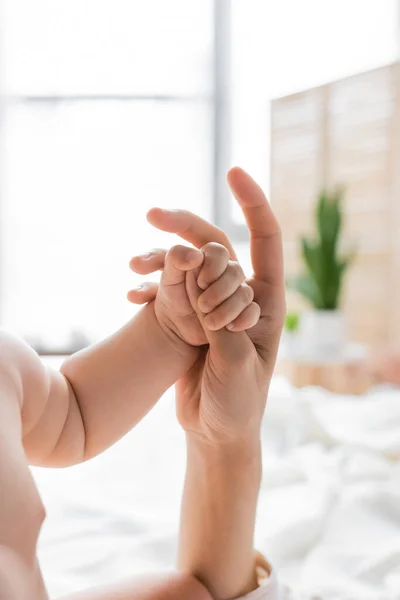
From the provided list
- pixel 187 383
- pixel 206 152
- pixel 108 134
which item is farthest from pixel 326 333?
pixel 187 383

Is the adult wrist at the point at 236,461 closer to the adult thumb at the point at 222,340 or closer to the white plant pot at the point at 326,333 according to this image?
the adult thumb at the point at 222,340

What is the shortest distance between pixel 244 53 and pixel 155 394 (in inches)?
152

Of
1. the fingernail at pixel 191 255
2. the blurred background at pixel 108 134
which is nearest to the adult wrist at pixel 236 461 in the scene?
the fingernail at pixel 191 255

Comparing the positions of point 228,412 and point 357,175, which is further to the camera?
point 357,175

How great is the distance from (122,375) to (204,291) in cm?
15

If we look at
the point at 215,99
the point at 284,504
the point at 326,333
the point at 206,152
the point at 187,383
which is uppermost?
the point at 215,99

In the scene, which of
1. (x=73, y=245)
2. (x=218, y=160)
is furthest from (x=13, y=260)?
(x=218, y=160)

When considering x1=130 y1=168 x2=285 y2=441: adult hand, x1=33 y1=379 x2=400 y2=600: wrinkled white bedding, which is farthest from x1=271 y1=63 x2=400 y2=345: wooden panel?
x1=130 y1=168 x2=285 y2=441: adult hand

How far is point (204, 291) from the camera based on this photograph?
81cm

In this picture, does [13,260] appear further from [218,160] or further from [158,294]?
[158,294]

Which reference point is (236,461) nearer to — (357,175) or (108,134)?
(357,175)

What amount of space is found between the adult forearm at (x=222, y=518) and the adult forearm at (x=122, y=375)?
94 mm

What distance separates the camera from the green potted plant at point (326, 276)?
129 inches

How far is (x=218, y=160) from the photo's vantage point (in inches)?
180
